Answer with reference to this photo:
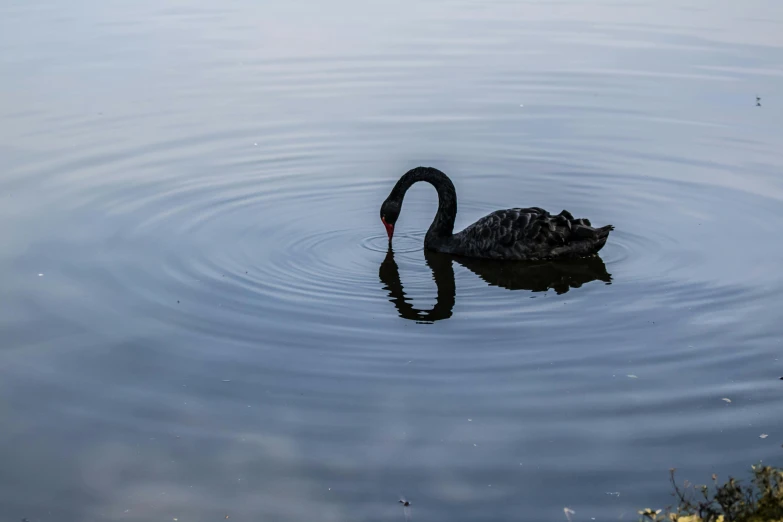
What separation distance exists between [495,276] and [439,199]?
3.41 feet

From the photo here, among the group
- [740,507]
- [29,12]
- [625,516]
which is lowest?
[625,516]

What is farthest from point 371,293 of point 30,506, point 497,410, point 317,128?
point 317,128

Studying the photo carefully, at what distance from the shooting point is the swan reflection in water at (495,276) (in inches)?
276

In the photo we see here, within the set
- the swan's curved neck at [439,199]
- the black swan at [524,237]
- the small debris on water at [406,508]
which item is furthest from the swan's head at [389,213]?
the small debris on water at [406,508]

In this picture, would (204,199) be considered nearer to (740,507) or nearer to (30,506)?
(30,506)

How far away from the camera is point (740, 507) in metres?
3.52

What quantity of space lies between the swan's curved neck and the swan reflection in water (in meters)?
0.17

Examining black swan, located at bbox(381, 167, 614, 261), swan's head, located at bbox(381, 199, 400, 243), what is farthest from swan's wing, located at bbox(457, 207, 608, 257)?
swan's head, located at bbox(381, 199, 400, 243)

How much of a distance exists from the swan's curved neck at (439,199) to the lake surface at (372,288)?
254 mm

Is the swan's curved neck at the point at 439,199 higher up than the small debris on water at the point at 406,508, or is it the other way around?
the swan's curved neck at the point at 439,199

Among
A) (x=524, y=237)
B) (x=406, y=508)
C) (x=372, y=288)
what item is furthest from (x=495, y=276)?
(x=406, y=508)

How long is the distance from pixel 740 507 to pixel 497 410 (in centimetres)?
181

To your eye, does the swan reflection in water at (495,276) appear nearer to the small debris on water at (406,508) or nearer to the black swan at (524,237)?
the black swan at (524,237)

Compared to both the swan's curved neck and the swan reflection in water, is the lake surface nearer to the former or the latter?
the swan reflection in water
